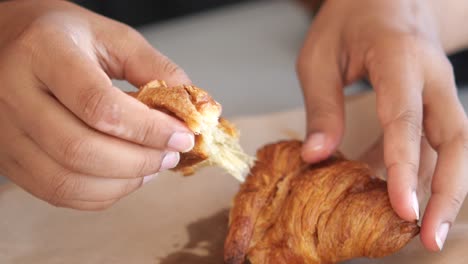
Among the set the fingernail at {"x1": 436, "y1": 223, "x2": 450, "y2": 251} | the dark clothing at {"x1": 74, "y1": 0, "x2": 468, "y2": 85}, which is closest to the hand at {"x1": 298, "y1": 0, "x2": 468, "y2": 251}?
the fingernail at {"x1": 436, "y1": 223, "x2": 450, "y2": 251}

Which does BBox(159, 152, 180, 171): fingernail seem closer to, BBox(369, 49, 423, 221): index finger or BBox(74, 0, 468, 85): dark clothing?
BBox(369, 49, 423, 221): index finger

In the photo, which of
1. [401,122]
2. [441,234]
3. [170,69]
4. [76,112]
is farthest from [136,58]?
[441,234]

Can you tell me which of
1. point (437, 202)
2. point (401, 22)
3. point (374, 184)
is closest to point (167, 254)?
point (374, 184)

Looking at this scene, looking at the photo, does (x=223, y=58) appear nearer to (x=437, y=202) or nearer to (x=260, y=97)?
(x=260, y=97)

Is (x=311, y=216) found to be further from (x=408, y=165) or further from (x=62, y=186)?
(x=62, y=186)

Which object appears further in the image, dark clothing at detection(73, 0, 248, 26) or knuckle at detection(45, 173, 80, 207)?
dark clothing at detection(73, 0, 248, 26)

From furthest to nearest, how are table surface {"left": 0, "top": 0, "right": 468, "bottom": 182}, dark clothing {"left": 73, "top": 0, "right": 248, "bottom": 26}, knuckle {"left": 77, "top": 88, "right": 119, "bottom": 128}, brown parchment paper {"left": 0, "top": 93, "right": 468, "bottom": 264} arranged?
dark clothing {"left": 73, "top": 0, "right": 248, "bottom": 26} → table surface {"left": 0, "top": 0, "right": 468, "bottom": 182} → brown parchment paper {"left": 0, "top": 93, "right": 468, "bottom": 264} → knuckle {"left": 77, "top": 88, "right": 119, "bottom": 128}

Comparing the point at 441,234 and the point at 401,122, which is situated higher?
the point at 401,122

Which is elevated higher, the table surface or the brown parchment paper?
the table surface
